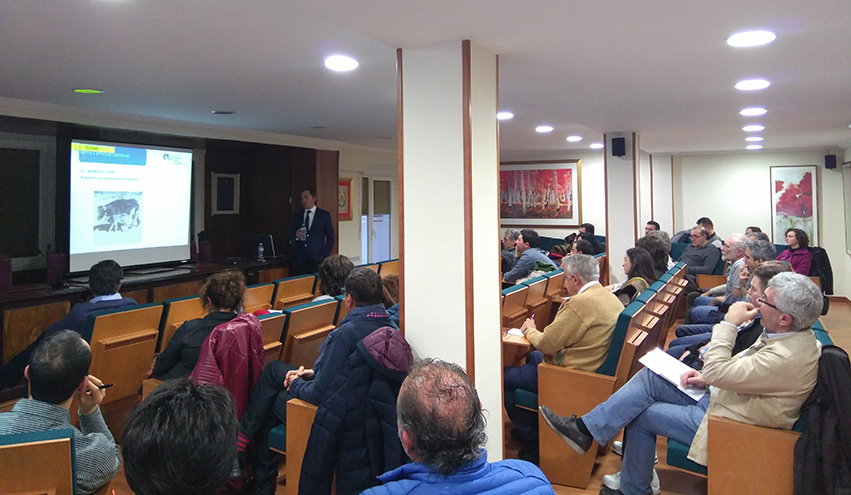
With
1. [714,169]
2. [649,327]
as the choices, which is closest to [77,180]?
[649,327]

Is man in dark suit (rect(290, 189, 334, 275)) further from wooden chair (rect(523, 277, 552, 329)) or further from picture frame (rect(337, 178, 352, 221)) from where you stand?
wooden chair (rect(523, 277, 552, 329))

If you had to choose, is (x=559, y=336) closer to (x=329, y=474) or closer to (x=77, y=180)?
(x=329, y=474)

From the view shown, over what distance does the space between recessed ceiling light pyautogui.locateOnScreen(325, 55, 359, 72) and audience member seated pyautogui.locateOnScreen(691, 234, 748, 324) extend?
3773 mm

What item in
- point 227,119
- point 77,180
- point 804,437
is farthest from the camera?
point 227,119

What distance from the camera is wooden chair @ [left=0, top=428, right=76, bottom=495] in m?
1.64

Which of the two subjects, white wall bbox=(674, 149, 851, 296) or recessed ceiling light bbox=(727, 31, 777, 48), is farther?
white wall bbox=(674, 149, 851, 296)

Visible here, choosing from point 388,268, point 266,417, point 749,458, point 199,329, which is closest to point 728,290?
point 749,458

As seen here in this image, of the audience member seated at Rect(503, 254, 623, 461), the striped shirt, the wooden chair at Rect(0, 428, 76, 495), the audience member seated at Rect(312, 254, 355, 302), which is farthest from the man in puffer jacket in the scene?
the audience member seated at Rect(312, 254, 355, 302)

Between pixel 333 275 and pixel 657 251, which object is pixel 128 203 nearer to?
pixel 333 275

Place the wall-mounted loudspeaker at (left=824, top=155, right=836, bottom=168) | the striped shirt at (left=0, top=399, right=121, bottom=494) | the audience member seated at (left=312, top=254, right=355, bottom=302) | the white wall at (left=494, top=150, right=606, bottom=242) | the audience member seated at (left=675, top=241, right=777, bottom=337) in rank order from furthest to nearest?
1. the white wall at (left=494, top=150, right=606, bottom=242)
2. the wall-mounted loudspeaker at (left=824, top=155, right=836, bottom=168)
3. the audience member seated at (left=675, top=241, right=777, bottom=337)
4. the audience member seated at (left=312, top=254, right=355, bottom=302)
5. the striped shirt at (left=0, top=399, right=121, bottom=494)

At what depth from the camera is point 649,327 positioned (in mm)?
3639

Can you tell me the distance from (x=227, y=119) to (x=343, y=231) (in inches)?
138

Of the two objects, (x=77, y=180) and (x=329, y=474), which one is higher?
(x=77, y=180)

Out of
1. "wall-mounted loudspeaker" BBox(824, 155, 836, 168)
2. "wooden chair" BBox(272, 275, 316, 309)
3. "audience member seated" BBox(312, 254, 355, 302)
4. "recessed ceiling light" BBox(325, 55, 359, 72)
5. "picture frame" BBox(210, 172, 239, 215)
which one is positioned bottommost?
"wooden chair" BBox(272, 275, 316, 309)
